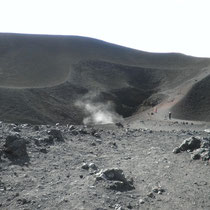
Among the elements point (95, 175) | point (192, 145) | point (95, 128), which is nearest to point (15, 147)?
point (95, 175)

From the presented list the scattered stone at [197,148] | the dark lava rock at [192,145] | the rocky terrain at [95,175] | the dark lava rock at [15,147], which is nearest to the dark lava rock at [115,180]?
the rocky terrain at [95,175]

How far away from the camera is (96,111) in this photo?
45.8m

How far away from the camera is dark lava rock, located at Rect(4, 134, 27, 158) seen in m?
12.6

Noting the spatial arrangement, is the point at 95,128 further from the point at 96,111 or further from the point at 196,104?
the point at 196,104

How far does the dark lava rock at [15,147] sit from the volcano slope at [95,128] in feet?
0.11

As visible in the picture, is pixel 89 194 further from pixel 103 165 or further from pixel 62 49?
pixel 62 49

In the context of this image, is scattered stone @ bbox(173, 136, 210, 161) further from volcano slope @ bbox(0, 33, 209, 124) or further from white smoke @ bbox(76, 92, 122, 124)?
white smoke @ bbox(76, 92, 122, 124)

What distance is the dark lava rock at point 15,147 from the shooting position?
41.5 feet

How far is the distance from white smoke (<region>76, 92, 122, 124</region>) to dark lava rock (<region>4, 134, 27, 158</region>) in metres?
27.6

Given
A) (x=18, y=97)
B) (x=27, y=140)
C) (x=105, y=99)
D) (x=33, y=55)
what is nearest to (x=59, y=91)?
(x=105, y=99)

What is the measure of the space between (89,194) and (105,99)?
137 ft

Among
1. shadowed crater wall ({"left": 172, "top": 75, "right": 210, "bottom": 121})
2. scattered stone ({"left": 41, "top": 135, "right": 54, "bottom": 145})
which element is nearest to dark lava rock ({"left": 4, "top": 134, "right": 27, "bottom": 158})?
scattered stone ({"left": 41, "top": 135, "right": 54, "bottom": 145})

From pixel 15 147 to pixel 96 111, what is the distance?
108 ft

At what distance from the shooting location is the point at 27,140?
48.1 feet
